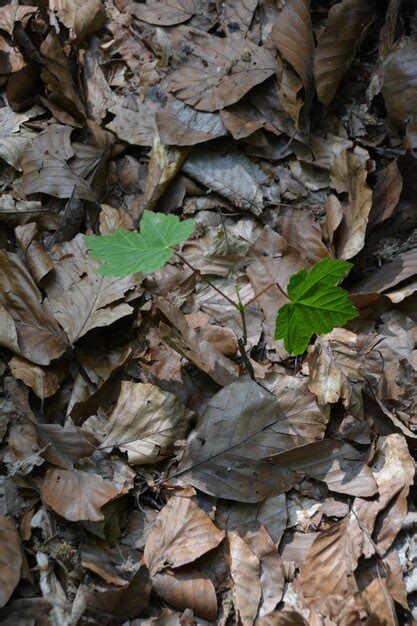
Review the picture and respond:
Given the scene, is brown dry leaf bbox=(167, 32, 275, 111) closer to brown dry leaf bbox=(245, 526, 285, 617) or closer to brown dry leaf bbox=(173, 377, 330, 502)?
brown dry leaf bbox=(173, 377, 330, 502)

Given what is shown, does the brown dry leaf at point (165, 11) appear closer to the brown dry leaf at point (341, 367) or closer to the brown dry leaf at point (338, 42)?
the brown dry leaf at point (338, 42)

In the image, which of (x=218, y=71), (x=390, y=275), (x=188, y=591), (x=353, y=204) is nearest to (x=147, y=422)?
(x=188, y=591)

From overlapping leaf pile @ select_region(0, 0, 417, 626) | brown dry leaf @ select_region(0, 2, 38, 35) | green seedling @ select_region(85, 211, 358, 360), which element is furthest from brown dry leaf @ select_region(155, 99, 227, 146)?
green seedling @ select_region(85, 211, 358, 360)

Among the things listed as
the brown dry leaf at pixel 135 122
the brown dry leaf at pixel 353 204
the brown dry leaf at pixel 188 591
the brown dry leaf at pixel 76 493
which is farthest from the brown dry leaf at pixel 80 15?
the brown dry leaf at pixel 188 591

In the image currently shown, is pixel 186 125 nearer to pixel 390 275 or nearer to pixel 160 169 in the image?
pixel 160 169

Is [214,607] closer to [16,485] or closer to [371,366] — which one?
[16,485]

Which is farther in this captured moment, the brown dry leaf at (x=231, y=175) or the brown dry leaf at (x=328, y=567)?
the brown dry leaf at (x=231, y=175)

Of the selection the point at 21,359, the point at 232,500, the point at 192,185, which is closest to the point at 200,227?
the point at 192,185
